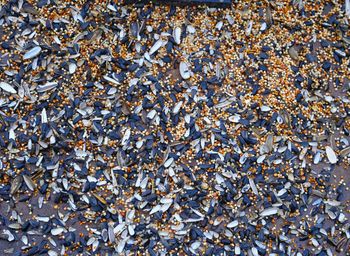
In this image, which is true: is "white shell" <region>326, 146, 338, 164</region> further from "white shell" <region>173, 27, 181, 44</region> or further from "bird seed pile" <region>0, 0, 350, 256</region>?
"white shell" <region>173, 27, 181, 44</region>

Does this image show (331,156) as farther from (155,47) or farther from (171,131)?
(155,47)

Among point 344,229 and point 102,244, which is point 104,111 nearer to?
point 102,244

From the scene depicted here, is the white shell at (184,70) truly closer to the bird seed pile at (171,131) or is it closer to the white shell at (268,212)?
the bird seed pile at (171,131)

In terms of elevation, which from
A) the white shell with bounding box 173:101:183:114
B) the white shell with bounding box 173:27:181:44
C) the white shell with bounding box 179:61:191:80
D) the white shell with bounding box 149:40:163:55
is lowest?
the white shell with bounding box 173:101:183:114

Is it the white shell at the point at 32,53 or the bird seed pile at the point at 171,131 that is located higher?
the white shell at the point at 32,53

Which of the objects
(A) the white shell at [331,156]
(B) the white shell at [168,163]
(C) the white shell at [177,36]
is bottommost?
(A) the white shell at [331,156]

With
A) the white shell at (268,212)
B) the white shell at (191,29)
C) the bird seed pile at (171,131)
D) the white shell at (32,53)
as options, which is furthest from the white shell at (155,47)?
the white shell at (268,212)

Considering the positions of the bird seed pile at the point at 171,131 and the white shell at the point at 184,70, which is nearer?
the bird seed pile at the point at 171,131

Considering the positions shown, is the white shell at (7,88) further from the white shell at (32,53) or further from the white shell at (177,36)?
the white shell at (177,36)

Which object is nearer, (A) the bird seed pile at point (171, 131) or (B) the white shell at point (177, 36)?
(A) the bird seed pile at point (171, 131)

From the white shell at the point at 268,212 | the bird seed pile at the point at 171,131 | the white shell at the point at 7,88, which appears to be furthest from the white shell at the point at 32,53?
the white shell at the point at 268,212

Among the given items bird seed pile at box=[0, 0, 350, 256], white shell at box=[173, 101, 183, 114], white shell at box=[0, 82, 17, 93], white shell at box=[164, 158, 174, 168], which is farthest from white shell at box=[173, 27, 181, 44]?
white shell at box=[0, 82, 17, 93]

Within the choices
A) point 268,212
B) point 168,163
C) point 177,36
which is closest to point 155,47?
point 177,36
